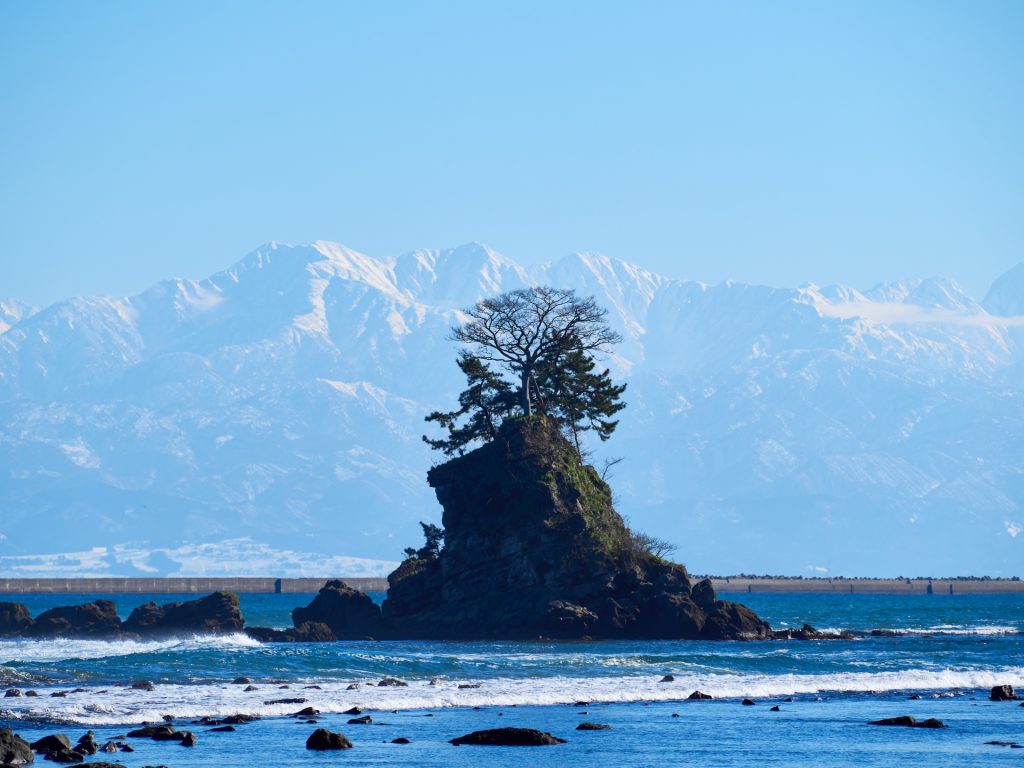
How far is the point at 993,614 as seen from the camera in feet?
441

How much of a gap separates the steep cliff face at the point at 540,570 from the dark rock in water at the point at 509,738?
36.4 metres

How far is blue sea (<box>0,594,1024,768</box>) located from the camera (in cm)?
3962

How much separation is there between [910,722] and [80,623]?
168ft

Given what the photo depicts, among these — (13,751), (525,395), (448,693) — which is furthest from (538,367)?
(13,751)

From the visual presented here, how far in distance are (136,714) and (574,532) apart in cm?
3598

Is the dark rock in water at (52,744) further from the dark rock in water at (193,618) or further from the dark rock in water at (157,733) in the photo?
the dark rock in water at (193,618)

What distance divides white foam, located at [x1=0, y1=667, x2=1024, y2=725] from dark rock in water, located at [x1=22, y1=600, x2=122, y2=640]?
96.3 ft

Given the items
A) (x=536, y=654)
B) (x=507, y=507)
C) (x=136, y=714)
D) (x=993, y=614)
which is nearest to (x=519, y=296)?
(x=507, y=507)

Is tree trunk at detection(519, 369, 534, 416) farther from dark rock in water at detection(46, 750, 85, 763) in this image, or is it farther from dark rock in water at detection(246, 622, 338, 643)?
dark rock in water at detection(46, 750, 85, 763)

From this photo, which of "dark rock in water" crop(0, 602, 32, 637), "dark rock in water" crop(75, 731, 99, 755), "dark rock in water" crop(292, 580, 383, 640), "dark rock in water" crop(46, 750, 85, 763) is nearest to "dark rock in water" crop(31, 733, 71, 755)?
"dark rock in water" crop(46, 750, 85, 763)

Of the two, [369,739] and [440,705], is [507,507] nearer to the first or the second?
[440,705]

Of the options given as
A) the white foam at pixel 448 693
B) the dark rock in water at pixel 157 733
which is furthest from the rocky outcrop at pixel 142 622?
the dark rock in water at pixel 157 733

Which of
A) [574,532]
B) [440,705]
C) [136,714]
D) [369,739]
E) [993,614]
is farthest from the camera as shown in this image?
[993,614]

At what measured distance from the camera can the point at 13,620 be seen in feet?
285
